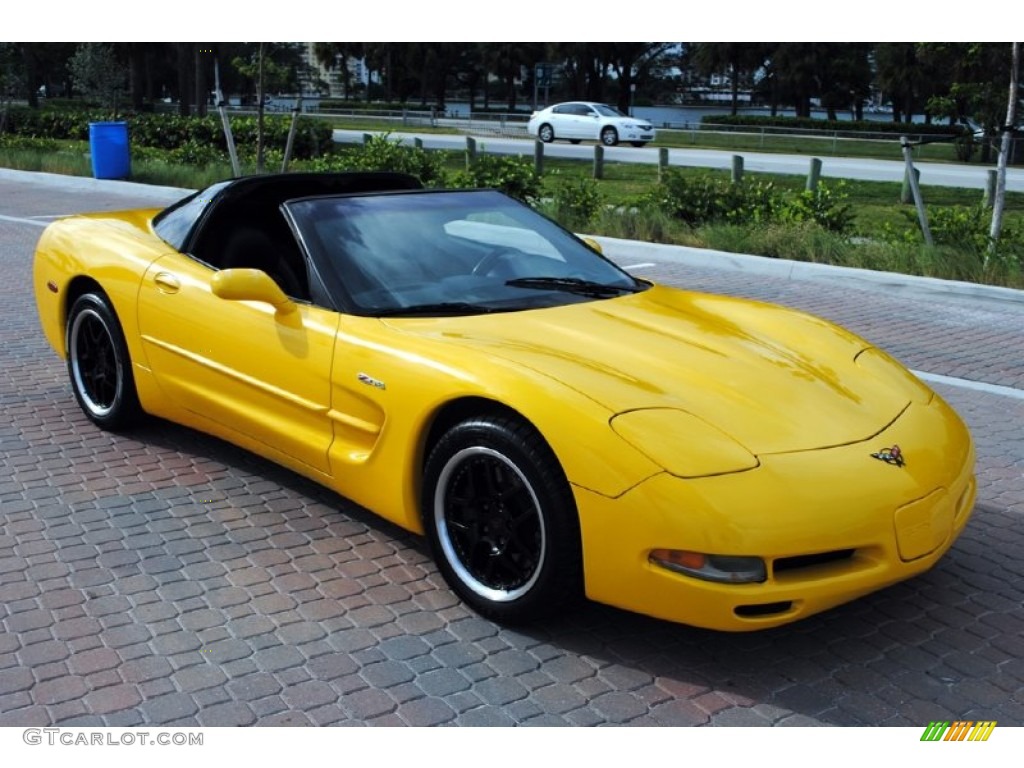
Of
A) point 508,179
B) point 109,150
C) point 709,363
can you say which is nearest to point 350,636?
point 709,363

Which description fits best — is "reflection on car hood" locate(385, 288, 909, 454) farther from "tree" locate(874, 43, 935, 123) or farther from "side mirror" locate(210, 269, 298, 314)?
"tree" locate(874, 43, 935, 123)

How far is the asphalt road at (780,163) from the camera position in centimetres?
2628

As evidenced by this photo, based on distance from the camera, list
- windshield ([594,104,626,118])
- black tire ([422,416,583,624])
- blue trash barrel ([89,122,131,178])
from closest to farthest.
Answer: black tire ([422,416,583,624])
blue trash barrel ([89,122,131,178])
windshield ([594,104,626,118])

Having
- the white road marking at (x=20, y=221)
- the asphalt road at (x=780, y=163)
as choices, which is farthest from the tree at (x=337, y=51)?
the white road marking at (x=20, y=221)

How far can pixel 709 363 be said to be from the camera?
4.00 m

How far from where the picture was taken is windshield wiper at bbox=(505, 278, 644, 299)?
15.3 ft

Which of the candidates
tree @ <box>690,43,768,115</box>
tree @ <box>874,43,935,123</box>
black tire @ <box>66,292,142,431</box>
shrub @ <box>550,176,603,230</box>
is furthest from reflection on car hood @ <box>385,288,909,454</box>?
tree @ <box>690,43,768,115</box>

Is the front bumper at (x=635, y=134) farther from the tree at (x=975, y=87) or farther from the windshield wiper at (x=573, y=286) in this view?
the windshield wiper at (x=573, y=286)

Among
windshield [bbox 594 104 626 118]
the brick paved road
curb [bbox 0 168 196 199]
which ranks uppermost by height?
windshield [bbox 594 104 626 118]

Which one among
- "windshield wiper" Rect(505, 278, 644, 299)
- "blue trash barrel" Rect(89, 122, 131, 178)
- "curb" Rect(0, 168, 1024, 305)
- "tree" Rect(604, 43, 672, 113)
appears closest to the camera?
"windshield wiper" Rect(505, 278, 644, 299)

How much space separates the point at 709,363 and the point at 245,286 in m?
1.78

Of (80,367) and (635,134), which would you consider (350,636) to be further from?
(635,134)

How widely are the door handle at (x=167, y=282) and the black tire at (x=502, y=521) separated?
6.13ft

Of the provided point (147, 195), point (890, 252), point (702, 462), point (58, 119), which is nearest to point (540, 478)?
point (702, 462)
